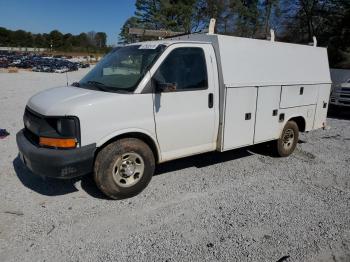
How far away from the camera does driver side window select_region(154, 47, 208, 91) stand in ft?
14.8

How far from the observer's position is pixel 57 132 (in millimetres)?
3939

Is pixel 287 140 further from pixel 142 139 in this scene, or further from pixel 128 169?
pixel 128 169

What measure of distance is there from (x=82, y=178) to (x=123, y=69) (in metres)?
1.83

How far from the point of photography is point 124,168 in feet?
14.4

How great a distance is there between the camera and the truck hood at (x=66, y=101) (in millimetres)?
3881

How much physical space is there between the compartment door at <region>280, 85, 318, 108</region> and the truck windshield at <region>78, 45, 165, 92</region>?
268 cm

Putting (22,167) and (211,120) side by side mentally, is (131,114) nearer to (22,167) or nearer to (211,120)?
(211,120)

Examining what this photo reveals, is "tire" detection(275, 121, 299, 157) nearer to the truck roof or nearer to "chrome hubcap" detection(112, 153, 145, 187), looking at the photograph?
the truck roof

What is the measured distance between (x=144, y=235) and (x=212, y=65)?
8.67ft

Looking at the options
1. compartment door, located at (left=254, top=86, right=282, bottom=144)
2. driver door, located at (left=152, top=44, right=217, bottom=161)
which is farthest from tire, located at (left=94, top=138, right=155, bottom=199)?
compartment door, located at (left=254, top=86, right=282, bottom=144)

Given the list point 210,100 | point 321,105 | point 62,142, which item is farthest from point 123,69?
point 321,105

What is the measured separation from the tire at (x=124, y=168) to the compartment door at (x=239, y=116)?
4.54 feet

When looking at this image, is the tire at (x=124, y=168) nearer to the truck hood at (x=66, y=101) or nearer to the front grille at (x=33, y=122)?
the truck hood at (x=66, y=101)

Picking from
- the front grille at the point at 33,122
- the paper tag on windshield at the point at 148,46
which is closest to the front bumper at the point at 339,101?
the paper tag on windshield at the point at 148,46
